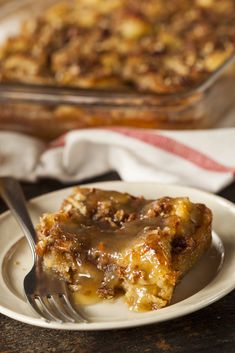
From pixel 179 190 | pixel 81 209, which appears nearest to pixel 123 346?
pixel 81 209

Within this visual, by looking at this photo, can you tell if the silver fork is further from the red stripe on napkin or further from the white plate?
the red stripe on napkin

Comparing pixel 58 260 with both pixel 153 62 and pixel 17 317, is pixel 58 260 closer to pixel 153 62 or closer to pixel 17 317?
pixel 17 317

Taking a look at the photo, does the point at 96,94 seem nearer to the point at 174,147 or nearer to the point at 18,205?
the point at 174,147

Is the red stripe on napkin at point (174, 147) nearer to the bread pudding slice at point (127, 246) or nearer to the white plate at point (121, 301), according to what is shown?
the white plate at point (121, 301)

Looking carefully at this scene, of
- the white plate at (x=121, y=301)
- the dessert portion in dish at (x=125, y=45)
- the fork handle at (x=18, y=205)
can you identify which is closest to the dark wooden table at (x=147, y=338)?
the white plate at (x=121, y=301)

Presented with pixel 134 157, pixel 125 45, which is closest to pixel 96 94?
pixel 134 157

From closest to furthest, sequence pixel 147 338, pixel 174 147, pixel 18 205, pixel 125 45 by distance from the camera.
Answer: pixel 147 338 < pixel 18 205 < pixel 174 147 < pixel 125 45
